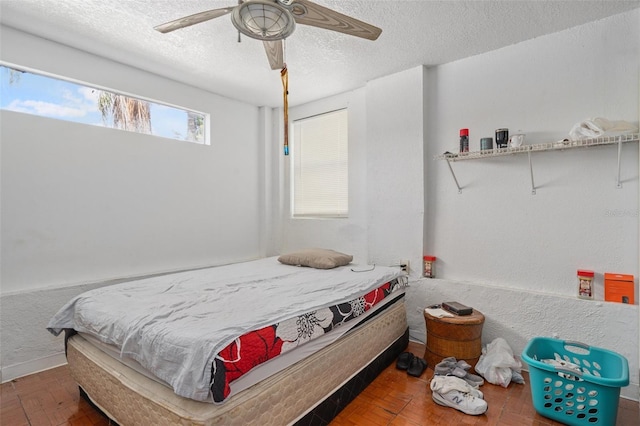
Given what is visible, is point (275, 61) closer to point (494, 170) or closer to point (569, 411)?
point (494, 170)

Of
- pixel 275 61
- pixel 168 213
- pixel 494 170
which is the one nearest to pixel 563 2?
pixel 494 170

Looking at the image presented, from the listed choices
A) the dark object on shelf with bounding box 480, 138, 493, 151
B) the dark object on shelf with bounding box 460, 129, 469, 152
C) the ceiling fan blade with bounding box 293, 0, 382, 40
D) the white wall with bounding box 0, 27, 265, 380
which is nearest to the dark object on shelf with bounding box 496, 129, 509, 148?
the dark object on shelf with bounding box 480, 138, 493, 151

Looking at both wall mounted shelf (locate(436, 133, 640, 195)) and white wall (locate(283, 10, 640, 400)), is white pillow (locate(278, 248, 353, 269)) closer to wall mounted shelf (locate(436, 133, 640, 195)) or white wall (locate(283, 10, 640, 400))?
white wall (locate(283, 10, 640, 400))

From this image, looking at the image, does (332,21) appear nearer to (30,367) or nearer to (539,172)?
(539,172)

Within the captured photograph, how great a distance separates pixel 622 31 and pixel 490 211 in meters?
1.51

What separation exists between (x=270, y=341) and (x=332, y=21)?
1614mm

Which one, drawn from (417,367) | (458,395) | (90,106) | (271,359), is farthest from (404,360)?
(90,106)

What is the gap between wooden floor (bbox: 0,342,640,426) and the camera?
1.84 meters

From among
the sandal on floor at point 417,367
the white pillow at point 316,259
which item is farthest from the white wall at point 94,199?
the sandal on floor at point 417,367

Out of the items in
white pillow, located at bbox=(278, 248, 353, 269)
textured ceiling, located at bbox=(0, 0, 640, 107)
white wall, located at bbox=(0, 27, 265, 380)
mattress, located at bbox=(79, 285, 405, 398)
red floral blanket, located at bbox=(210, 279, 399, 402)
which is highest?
textured ceiling, located at bbox=(0, 0, 640, 107)

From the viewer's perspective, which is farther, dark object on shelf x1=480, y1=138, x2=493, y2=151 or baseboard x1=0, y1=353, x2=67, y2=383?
dark object on shelf x1=480, y1=138, x2=493, y2=151

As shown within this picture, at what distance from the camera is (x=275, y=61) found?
1.96 meters

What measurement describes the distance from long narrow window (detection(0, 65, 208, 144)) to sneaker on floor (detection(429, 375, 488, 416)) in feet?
11.0

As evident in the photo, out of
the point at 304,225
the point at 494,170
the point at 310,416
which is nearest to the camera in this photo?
the point at 310,416
